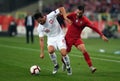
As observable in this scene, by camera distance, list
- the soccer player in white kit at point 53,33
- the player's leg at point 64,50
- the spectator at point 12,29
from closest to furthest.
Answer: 1. the soccer player in white kit at point 53,33
2. the player's leg at point 64,50
3. the spectator at point 12,29

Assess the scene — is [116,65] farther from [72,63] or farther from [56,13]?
[56,13]

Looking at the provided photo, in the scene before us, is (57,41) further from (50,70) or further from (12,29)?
(12,29)

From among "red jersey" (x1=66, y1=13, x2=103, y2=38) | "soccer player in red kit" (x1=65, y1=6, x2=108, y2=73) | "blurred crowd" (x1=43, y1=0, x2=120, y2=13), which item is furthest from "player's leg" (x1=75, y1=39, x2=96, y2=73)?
"blurred crowd" (x1=43, y1=0, x2=120, y2=13)

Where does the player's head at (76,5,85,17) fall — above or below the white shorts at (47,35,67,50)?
above

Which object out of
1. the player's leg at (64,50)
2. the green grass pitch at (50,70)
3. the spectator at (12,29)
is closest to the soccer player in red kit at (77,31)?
the green grass pitch at (50,70)

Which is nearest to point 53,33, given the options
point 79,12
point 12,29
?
point 79,12

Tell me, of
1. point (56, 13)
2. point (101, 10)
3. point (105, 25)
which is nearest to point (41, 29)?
point (56, 13)

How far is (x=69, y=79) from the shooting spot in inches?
612

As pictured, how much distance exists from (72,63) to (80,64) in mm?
473

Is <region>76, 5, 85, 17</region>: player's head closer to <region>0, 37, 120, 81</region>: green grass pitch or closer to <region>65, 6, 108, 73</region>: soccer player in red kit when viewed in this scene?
<region>65, 6, 108, 73</region>: soccer player in red kit

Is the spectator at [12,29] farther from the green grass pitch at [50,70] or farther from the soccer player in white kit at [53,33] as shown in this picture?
the soccer player in white kit at [53,33]

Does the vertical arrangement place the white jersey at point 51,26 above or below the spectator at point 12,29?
above

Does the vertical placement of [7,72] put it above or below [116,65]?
above

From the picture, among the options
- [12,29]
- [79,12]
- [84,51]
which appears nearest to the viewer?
[79,12]
